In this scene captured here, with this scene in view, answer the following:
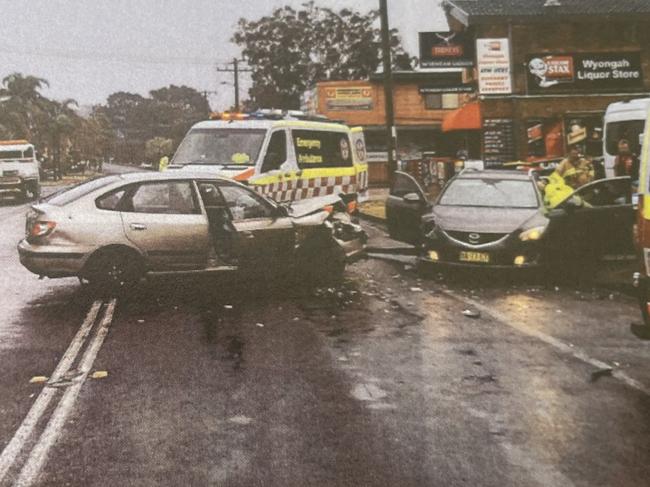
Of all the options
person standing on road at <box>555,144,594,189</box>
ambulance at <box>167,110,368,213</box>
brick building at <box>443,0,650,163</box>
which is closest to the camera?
person standing on road at <box>555,144,594,189</box>

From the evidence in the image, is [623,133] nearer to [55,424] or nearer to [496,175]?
[496,175]

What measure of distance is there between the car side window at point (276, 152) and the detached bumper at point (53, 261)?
583 cm

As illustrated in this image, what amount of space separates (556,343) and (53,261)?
19.3ft

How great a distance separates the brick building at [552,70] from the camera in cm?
2855

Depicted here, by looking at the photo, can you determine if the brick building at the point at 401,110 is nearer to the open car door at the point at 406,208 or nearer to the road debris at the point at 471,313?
the open car door at the point at 406,208

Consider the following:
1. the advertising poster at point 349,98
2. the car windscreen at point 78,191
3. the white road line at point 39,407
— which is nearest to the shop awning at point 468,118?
the advertising poster at point 349,98

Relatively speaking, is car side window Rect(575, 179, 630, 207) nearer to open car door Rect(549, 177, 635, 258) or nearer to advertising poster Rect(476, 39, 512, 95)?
open car door Rect(549, 177, 635, 258)

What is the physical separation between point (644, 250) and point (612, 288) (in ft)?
16.3

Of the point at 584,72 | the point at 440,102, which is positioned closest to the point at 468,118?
the point at 584,72

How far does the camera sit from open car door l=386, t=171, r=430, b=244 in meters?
14.2

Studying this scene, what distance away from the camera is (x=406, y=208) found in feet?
47.9

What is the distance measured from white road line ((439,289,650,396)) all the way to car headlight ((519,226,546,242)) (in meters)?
1.63

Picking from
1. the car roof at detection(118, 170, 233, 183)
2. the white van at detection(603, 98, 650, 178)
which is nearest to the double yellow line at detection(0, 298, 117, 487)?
the car roof at detection(118, 170, 233, 183)

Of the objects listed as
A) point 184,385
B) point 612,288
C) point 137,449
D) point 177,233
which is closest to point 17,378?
point 184,385
